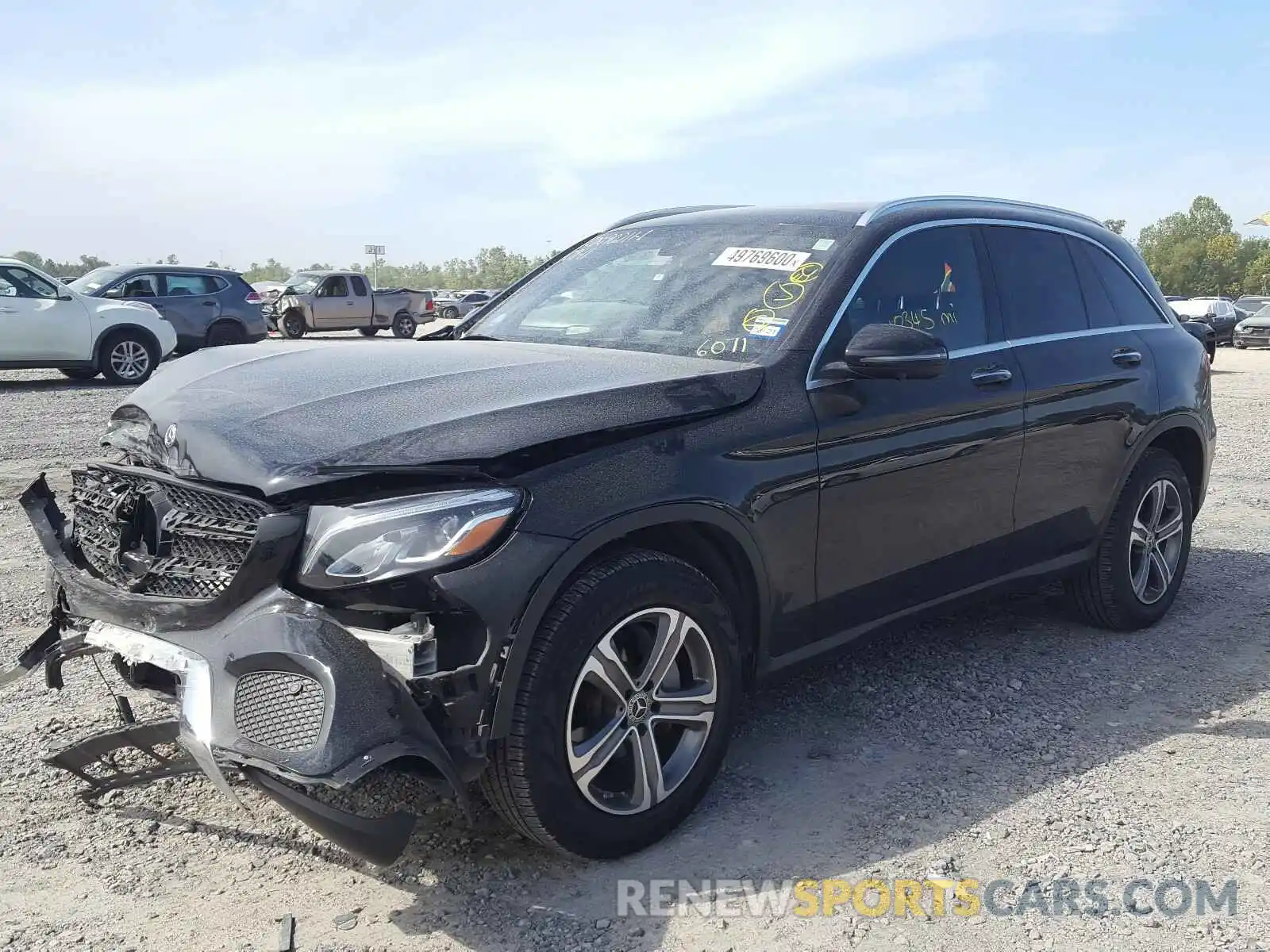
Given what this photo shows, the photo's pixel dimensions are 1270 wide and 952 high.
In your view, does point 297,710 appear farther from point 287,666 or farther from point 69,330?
point 69,330

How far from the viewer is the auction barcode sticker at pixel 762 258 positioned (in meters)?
3.86

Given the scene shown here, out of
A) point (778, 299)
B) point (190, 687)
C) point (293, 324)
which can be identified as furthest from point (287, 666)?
point (293, 324)

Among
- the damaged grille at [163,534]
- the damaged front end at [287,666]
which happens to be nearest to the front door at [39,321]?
the damaged grille at [163,534]

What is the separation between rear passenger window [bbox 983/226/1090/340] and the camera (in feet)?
14.5

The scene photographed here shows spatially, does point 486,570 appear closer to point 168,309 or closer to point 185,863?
point 185,863

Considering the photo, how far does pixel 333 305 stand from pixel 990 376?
92.6 feet

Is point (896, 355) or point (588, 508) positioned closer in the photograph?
point (588, 508)

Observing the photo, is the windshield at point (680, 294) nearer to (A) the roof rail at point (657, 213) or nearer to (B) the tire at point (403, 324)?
(A) the roof rail at point (657, 213)

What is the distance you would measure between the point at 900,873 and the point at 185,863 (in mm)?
1894

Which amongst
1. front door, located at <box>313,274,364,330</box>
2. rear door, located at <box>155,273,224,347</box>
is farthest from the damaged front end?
front door, located at <box>313,274,364,330</box>

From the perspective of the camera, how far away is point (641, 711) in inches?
120

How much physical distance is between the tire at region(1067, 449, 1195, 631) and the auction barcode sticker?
6.58 ft

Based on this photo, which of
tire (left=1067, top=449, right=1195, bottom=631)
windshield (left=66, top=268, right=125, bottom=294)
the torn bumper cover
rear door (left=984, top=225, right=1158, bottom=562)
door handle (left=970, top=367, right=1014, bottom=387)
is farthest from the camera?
windshield (left=66, top=268, right=125, bottom=294)

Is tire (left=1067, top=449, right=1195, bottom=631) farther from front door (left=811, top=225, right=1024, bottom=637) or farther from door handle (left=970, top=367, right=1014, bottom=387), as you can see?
door handle (left=970, top=367, right=1014, bottom=387)
